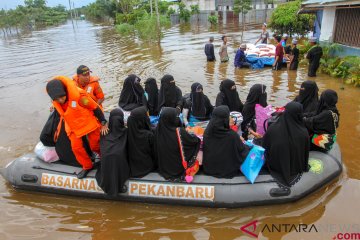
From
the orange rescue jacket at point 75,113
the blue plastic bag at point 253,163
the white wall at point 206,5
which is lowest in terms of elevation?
the blue plastic bag at point 253,163

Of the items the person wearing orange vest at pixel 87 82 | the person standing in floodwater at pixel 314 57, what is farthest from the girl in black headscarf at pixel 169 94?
the person standing in floodwater at pixel 314 57

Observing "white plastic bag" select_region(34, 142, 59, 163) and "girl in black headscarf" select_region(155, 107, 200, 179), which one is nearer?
"girl in black headscarf" select_region(155, 107, 200, 179)

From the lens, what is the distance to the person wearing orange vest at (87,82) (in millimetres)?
5016

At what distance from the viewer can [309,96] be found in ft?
16.2

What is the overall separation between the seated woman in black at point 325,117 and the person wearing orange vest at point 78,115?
9.61 feet

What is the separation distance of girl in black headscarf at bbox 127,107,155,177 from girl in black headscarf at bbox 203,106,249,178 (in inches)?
30.3

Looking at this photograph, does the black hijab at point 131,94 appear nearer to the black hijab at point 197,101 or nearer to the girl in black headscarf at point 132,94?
the girl in black headscarf at point 132,94

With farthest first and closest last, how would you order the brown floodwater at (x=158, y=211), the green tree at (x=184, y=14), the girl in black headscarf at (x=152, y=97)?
1. the green tree at (x=184, y=14)
2. the girl in black headscarf at (x=152, y=97)
3. the brown floodwater at (x=158, y=211)

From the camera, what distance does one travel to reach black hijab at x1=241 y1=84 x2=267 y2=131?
5012 millimetres

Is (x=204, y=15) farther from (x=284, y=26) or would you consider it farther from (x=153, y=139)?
(x=153, y=139)

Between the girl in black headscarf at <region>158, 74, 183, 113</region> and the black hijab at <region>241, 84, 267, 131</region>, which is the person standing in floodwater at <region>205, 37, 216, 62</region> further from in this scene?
the black hijab at <region>241, 84, 267, 131</region>

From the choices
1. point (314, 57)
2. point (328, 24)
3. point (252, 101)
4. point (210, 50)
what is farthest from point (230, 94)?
point (328, 24)

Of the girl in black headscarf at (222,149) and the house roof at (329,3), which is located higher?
the house roof at (329,3)

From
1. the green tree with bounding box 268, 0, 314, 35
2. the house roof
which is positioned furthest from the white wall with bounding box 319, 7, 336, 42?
the green tree with bounding box 268, 0, 314, 35
